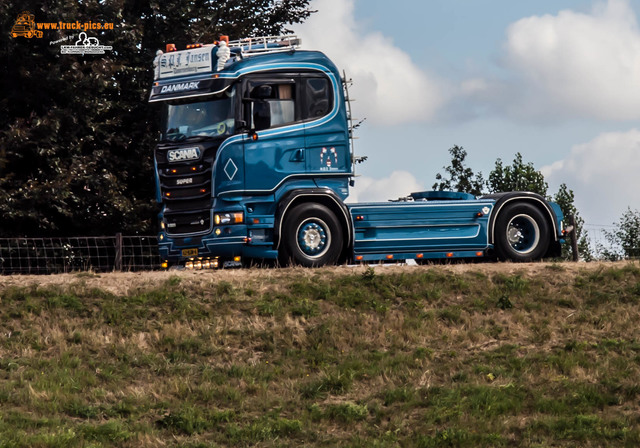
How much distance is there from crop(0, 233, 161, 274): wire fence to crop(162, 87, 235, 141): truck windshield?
6001 millimetres

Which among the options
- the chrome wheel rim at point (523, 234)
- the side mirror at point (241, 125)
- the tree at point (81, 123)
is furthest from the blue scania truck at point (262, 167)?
the tree at point (81, 123)

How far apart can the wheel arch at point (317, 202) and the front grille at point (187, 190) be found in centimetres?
126

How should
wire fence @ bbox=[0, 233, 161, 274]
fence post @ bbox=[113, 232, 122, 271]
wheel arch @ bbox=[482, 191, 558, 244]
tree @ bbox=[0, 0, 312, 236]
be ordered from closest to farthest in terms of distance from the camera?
wheel arch @ bbox=[482, 191, 558, 244] → fence post @ bbox=[113, 232, 122, 271] → wire fence @ bbox=[0, 233, 161, 274] → tree @ bbox=[0, 0, 312, 236]

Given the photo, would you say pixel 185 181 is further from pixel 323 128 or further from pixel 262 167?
pixel 323 128

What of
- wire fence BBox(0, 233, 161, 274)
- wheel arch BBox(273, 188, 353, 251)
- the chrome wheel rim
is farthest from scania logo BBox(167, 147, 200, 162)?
the chrome wheel rim

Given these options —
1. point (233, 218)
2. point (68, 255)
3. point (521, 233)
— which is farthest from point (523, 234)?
point (68, 255)

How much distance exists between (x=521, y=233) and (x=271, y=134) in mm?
5895

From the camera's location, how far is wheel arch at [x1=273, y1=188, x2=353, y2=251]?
19438mm

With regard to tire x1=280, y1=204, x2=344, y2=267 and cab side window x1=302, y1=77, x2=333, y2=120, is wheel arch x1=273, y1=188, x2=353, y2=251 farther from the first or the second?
cab side window x1=302, y1=77, x2=333, y2=120

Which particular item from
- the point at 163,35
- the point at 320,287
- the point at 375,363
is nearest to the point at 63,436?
the point at 375,363

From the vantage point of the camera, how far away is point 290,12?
33.4m

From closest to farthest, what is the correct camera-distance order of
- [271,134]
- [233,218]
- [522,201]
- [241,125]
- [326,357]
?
[326,357]
[241,125]
[233,218]
[271,134]
[522,201]

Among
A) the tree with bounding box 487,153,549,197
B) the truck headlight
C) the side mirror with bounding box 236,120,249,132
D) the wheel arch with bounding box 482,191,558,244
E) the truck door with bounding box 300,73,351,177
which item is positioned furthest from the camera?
the tree with bounding box 487,153,549,197

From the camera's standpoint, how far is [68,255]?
85.9 ft
